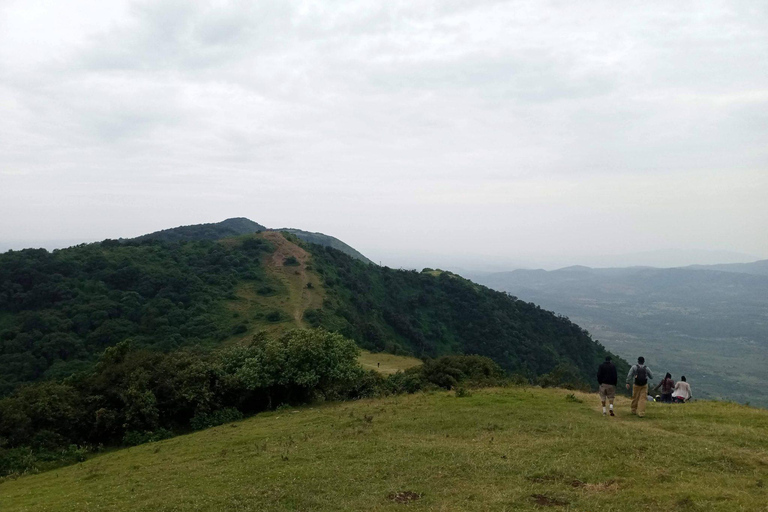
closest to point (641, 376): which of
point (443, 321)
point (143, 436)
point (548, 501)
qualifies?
point (548, 501)

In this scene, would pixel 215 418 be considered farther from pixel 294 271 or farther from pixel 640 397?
pixel 294 271

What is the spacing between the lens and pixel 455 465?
11.6 m

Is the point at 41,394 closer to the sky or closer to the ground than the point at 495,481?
closer to the ground

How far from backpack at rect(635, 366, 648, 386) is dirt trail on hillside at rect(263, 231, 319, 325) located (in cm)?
4889

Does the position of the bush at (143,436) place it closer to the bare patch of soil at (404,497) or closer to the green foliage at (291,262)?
the bare patch of soil at (404,497)

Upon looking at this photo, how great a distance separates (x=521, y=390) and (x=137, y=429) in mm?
18246

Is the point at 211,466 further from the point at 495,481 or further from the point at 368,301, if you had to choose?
the point at 368,301

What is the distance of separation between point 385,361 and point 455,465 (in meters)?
42.1

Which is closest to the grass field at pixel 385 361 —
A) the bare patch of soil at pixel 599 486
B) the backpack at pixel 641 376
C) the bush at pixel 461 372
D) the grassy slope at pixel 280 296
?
the grassy slope at pixel 280 296

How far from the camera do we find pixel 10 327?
57.9m

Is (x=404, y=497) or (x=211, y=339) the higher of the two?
(x=404, y=497)

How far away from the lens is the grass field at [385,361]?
4870 cm

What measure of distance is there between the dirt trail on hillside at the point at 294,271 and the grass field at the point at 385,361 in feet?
36.6

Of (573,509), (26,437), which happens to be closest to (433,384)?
(573,509)
